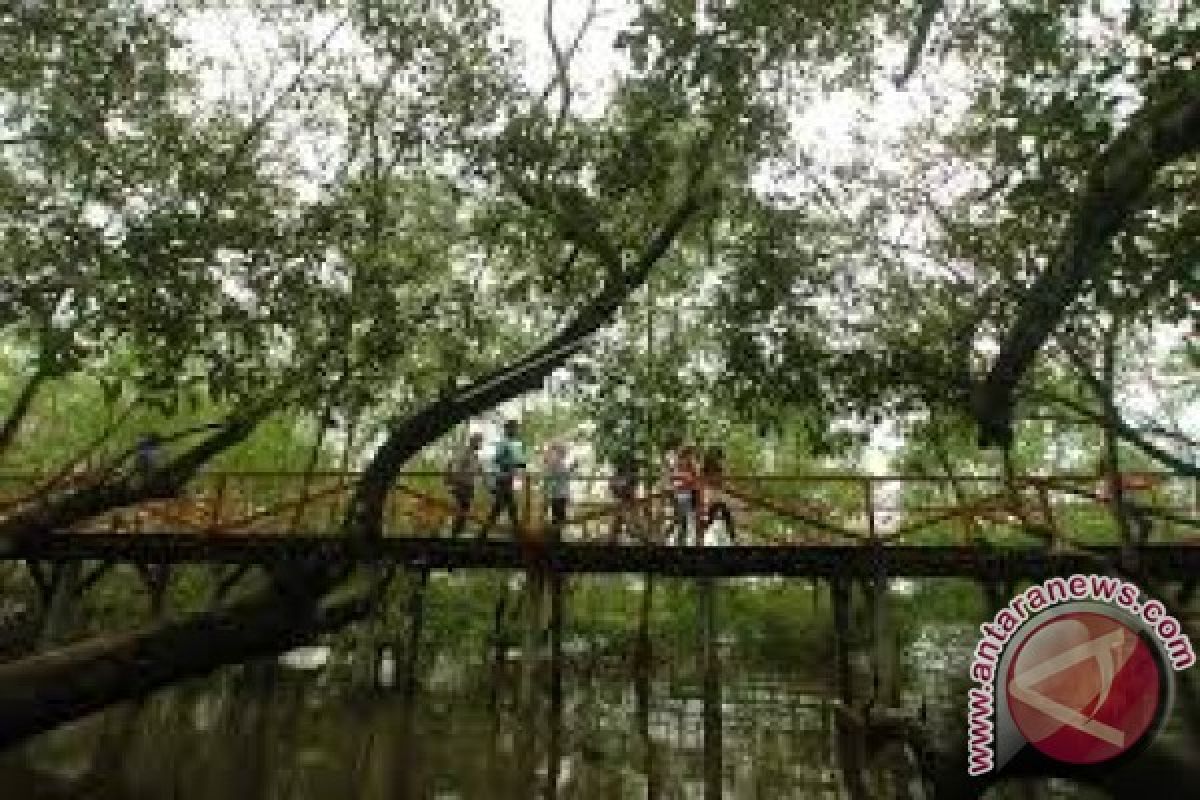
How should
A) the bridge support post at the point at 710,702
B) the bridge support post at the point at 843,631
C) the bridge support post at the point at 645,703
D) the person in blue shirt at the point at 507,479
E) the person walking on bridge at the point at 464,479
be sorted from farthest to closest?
1. the bridge support post at the point at 645,703
2. the bridge support post at the point at 843,631
3. the person walking on bridge at the point at 464,479
4. the person in blue shirt at the point at 507,479
5. the bridge support post at the point at 710,702

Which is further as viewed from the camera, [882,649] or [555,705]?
[555,705]

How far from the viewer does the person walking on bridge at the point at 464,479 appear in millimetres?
13484

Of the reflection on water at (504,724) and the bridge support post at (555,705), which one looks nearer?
the bridge support post at (555,705)

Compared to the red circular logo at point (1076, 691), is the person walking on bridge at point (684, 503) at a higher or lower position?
higher

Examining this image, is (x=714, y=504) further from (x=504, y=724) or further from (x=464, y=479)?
(x=504, y=724)

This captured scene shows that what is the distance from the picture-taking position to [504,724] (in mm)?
18438

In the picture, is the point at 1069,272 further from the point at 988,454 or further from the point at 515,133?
the point at 988,454

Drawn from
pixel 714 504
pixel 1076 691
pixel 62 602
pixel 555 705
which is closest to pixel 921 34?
pixel 1076 691

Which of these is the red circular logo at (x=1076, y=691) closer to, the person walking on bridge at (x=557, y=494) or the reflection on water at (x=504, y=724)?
the reflection on water at (x=504, y=724)

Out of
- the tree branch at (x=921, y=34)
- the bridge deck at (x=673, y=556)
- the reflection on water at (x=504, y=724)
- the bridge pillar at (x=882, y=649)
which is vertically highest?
the tree branch at (x=921, y=34)

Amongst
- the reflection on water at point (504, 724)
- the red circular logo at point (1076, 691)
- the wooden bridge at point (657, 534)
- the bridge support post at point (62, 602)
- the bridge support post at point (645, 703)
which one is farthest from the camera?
the bridge support post at point (645, 703)

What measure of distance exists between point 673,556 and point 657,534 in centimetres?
37

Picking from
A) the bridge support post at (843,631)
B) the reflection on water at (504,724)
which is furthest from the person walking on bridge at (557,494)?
the bridge support post at (843,631)

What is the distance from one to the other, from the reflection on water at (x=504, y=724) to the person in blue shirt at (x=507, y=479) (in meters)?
1.85
